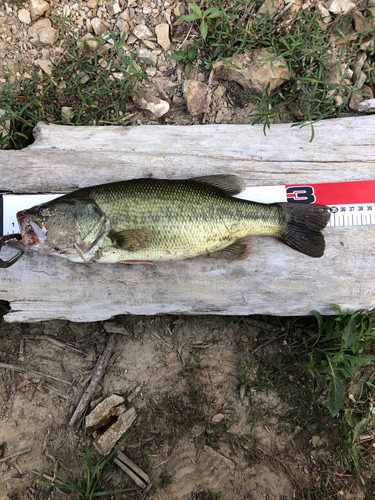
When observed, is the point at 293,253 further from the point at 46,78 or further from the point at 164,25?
the point at 46,78

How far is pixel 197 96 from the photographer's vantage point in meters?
4.45

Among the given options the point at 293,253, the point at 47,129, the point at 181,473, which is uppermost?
the point at 47,129

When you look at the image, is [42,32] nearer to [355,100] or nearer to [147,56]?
[147,56]

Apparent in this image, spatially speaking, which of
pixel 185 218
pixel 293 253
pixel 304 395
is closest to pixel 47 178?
pixel 185 218

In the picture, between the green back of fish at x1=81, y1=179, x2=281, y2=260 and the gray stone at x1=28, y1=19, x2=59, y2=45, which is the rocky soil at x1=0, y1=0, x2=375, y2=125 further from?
the green back of fish at x1=81, y1=179, x2=281, y2=260

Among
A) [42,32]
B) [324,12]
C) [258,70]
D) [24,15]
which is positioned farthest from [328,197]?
Answer: [24,15]

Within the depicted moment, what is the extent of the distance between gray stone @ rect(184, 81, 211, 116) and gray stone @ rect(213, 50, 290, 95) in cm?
31

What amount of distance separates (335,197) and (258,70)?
188 cm

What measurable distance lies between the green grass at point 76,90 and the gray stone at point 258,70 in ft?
3.80

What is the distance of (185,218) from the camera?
3.47 m

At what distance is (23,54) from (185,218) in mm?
3259

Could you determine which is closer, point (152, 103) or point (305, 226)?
point (305, 226)

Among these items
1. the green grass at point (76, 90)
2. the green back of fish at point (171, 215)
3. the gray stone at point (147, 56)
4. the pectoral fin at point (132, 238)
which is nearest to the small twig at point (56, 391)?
the green back of fish at point (171, 215)

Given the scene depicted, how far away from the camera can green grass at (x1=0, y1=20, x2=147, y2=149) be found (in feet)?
14.3
